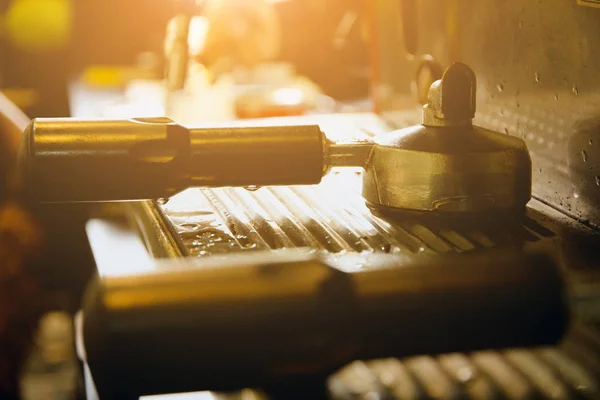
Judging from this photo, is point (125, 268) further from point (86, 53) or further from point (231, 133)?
point (86, 53)

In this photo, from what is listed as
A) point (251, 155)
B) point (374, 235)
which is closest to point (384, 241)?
point (374, 235)

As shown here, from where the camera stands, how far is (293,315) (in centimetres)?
37

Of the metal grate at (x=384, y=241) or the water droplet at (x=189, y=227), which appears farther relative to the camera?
the water droplet at (x=189, y=227)

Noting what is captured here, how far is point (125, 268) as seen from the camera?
1.21ft

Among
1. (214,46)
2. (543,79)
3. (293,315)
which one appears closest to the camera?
(293,315)

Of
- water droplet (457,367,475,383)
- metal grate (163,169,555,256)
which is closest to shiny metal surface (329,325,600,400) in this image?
water droplet (457,367,475,383)

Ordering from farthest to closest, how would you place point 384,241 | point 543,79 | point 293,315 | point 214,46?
point 214,46
point 543,79
point 384,241
point 293,315

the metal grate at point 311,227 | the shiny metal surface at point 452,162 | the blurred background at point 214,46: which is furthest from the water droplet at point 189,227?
the blurred background at point 214,46

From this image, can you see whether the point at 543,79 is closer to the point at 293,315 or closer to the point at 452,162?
the point at 452,162

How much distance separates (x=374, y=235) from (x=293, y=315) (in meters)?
0.36

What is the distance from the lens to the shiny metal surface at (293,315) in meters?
0.35

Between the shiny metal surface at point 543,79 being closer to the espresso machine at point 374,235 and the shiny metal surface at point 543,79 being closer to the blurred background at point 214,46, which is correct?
the espresso machine at point 374,235

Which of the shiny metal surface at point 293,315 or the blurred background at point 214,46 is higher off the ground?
the shiny metal surface at point 293,315

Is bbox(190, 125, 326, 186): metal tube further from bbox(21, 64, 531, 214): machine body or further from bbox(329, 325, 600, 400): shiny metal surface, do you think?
A: bbox(329, 325, 600, 400): shiny metal surface
